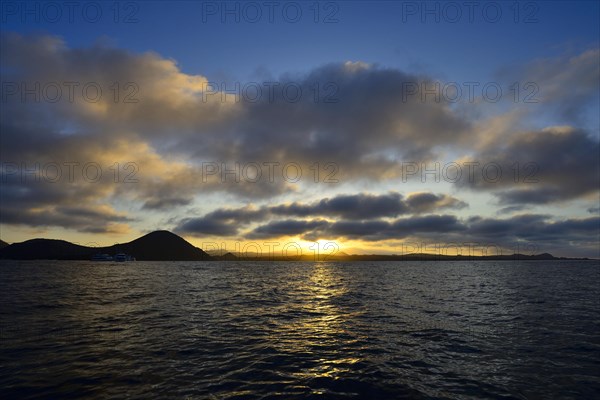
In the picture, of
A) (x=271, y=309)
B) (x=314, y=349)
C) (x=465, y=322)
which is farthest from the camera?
(x=271, y=309)

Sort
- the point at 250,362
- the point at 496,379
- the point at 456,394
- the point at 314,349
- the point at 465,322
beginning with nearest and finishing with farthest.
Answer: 1. the point at 456,394
2. the point at 496,379
3. the point at 250,362
4. the point at 314,349
5. the point at 465,322

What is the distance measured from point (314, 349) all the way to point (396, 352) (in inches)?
188

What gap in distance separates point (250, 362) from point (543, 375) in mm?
14271

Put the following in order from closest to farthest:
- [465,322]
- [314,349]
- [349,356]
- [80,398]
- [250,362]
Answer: [80,398] → [250,362] → [349,356] → [314,349] → [465,322]

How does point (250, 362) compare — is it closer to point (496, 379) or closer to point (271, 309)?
point (496, 379)

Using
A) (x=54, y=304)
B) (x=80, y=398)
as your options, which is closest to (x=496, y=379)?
(x=80, y=398)

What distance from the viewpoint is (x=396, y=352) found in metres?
19.8

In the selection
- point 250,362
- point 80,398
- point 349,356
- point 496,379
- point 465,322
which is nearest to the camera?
point 80,398

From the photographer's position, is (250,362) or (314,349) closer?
(250,362)

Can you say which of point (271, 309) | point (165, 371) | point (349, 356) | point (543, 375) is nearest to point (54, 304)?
point (271, 309)

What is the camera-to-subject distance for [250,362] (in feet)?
57.3

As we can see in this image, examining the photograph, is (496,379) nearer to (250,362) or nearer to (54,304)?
(250,362)

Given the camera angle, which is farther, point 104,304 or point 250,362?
point 104,304

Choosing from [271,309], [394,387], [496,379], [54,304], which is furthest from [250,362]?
[54,304]
